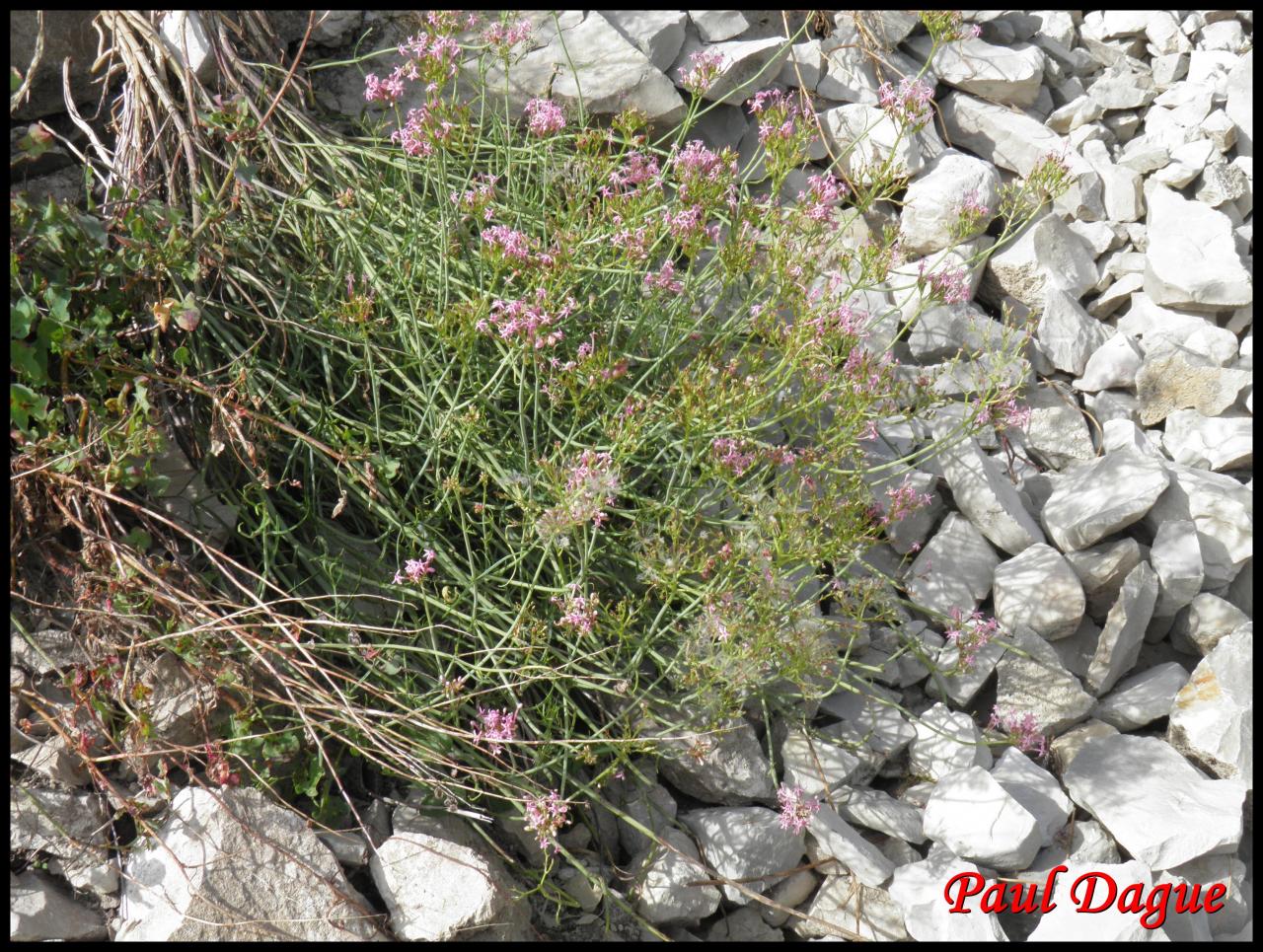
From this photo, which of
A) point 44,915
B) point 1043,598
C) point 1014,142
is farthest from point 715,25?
point 44,915

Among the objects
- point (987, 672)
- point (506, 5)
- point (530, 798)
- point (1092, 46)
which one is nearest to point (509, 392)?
point (530, 798)

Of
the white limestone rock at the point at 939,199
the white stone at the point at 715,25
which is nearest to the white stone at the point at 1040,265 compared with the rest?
the white limestone rock at the point at 939,199

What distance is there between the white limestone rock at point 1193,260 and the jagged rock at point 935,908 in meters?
2.12

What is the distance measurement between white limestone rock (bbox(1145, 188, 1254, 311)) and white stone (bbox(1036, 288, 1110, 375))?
0.30 metres

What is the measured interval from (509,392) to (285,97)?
1173 millimetres

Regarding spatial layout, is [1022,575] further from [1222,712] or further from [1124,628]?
[1222,712]

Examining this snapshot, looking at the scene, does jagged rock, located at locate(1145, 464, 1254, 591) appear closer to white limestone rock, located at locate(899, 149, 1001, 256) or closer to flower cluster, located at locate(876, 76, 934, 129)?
white limestone rock, located at locate(899, 149, 1001, 256)

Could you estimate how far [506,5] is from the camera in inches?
128

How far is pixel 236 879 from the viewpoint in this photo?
2295 mm

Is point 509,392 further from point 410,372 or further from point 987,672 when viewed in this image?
point 987,672

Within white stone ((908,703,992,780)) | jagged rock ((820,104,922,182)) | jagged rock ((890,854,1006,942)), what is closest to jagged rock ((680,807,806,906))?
jagged rock ((890,854,1006,942))

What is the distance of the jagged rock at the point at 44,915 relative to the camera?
220 centimetres

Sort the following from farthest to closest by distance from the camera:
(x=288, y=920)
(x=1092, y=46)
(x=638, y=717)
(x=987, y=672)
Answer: (x=1092, y=46) → (x=987, y=672) → (x=638, y=717) → (x=288, y=920)

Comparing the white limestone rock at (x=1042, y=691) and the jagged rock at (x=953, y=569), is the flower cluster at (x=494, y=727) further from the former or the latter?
the white limestone rock at (x=1042, y=691)
